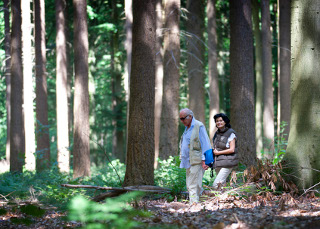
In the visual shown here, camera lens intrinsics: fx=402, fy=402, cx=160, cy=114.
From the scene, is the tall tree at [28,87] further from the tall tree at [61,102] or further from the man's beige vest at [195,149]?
the man's beige vest at [195,149]

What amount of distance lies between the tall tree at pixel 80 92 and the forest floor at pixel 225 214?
7.62m

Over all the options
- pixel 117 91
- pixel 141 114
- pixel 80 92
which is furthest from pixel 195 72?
pixel 141 114

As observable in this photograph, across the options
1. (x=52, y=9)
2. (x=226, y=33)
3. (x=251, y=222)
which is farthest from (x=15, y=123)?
(x=226, y=33)

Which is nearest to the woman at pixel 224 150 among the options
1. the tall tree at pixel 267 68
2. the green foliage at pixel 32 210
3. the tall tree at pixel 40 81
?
the green foliage at pixel 32 210

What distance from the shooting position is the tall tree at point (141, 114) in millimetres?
9492

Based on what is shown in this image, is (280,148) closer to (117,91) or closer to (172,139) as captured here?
(172,139)

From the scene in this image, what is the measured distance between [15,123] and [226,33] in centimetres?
1700

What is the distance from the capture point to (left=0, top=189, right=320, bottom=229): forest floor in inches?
220

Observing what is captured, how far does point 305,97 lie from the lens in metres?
7.80

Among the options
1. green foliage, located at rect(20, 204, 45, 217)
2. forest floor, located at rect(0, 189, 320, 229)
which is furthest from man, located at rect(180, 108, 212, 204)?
green foliage, located at rect(20, 204, 45, 217)

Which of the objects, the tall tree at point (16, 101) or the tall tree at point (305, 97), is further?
the tall tree at point (16, 101)

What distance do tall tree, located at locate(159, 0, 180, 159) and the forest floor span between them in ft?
24.5

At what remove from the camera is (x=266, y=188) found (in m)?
7.91

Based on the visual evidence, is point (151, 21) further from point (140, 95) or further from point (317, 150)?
point (317, 150)
